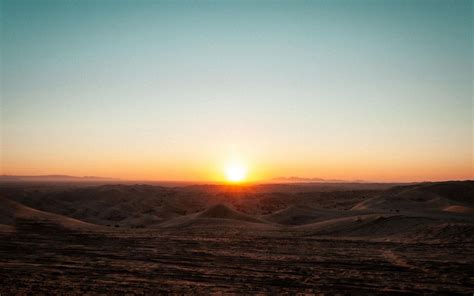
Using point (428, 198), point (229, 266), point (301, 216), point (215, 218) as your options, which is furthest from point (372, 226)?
point (428, 198)

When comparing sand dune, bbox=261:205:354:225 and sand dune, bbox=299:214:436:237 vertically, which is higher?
sand dune, bbox=299:214:436:237

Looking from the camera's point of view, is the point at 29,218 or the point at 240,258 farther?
the point at 29,218

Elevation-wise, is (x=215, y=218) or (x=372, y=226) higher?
(x=372, y=226)

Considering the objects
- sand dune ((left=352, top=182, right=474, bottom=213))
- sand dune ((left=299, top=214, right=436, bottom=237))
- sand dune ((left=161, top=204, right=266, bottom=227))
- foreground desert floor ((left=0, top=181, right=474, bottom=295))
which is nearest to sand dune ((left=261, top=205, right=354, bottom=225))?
sand dune ((left=161, top=204, right=266, bottom=227))

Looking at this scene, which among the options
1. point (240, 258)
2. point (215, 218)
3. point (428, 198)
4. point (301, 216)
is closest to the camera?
point (240, 258)

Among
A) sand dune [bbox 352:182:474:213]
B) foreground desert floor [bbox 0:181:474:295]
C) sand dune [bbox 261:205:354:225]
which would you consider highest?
sand dune [bbox 352:182:474:213]

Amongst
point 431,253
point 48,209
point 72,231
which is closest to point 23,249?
point 72,231

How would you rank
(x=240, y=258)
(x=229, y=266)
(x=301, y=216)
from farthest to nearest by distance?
(x=301, y=216)
(x=240, y=258)
(x=229, y=266)

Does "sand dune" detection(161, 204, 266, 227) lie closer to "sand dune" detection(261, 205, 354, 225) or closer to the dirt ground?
"sand dune" detection(261, 205, 354, 225)

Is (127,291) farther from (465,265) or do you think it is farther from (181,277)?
(465,265)

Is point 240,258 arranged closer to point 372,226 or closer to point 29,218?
point 372,226

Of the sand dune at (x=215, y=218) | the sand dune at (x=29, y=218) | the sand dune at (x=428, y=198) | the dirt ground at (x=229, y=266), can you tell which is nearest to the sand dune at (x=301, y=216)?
the sand dune at (x=215, y=218)
